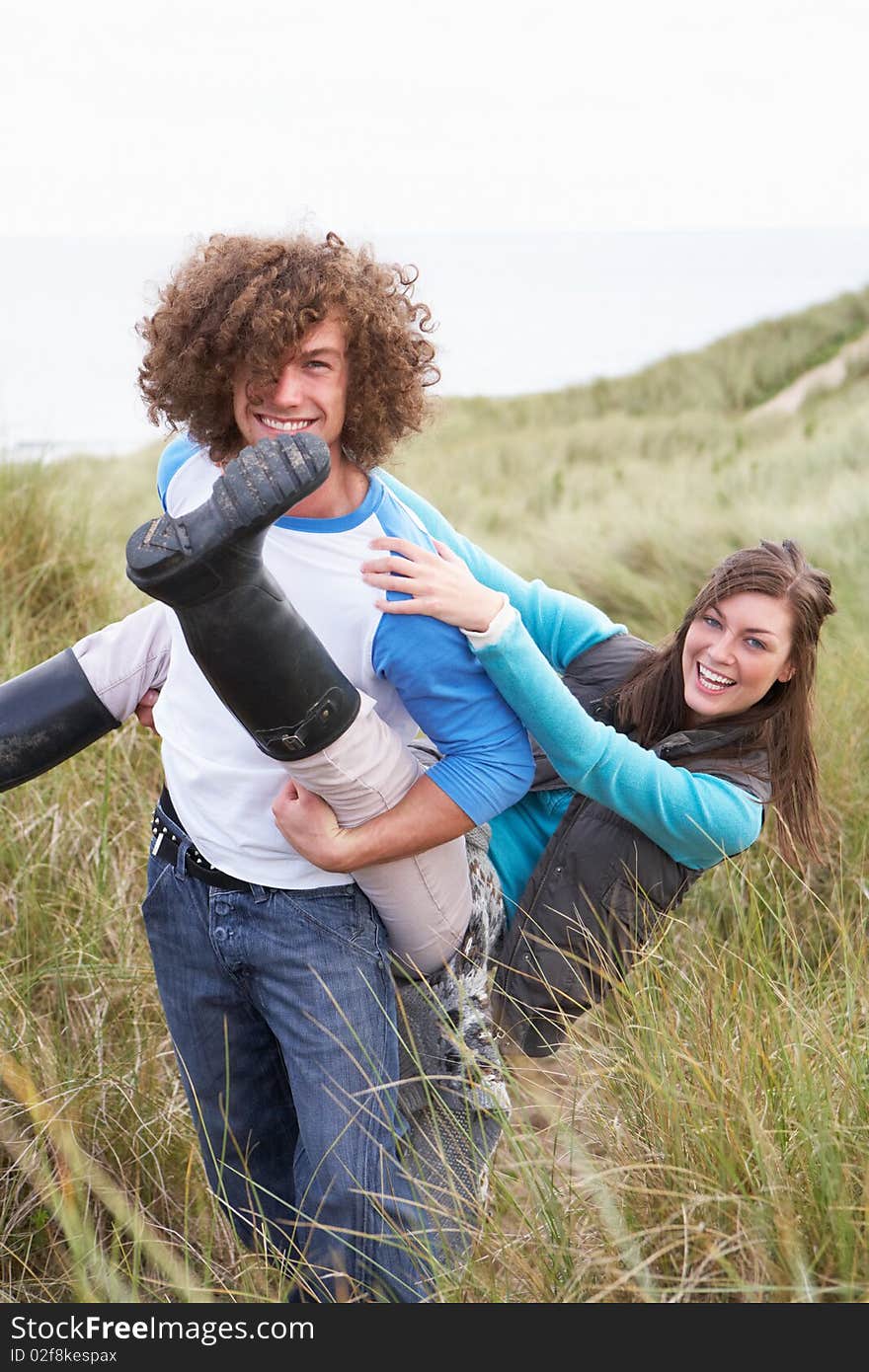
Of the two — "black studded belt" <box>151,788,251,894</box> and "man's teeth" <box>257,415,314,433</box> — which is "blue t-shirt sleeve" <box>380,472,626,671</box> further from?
"black studded belt" <box>151,788,251,894</box>

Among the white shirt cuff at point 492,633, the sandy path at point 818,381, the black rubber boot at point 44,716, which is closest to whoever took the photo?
the white shirt cuff at point 492,633

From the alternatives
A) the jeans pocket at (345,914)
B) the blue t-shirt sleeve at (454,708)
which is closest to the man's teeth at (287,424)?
the blue t-shirt sleeve at (454,708)

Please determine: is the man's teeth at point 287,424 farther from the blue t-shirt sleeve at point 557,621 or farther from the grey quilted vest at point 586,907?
the grey quilted vest at point 586,907

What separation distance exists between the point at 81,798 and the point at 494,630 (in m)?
2.20

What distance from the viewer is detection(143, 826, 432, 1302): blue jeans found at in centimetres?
200

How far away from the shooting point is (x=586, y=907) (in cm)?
232

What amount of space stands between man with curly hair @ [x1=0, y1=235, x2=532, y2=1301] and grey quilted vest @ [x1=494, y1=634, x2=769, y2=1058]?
24cm

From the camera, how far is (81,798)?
3738 mm

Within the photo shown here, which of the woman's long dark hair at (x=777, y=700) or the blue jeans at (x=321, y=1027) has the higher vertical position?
the woman's long dark hair at (x=777, y=700)

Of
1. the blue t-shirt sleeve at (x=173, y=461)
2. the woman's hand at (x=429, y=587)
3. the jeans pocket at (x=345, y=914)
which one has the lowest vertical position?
the jeans pocket at (x=345, y=914)

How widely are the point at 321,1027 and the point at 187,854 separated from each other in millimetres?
371

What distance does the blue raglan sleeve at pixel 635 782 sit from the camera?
201 centimetres

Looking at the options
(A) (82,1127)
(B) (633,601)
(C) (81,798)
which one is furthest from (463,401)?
(A) (82,1127)
